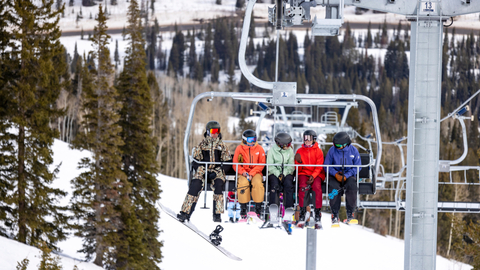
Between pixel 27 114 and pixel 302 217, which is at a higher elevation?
pixel 27 114

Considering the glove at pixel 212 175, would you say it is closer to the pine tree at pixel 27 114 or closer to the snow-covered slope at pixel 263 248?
the pine tree at pixel 27 114

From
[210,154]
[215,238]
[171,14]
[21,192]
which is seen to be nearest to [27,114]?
[21,192]

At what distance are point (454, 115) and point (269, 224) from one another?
3.94 m

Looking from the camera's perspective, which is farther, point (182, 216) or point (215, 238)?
point (215, 238)

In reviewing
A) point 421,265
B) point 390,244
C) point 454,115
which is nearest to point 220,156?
point 421,265

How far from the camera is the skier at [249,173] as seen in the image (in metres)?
7.48

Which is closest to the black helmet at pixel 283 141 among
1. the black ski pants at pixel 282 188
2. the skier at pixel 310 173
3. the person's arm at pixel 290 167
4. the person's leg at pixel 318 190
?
the person's arm at pixel 290 167

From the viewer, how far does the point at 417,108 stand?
6930 mm

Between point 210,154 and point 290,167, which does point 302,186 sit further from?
point 210,154

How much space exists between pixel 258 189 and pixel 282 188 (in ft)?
1.16

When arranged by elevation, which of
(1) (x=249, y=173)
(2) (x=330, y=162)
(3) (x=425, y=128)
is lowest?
(1) (x=249, y=173)

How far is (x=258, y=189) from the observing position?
7453 mm

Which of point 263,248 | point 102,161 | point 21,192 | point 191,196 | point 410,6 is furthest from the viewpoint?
point 263,248

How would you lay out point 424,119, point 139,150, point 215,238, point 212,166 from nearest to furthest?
point 424,119 → point 212,166 → point 215,238 → point 139,150
